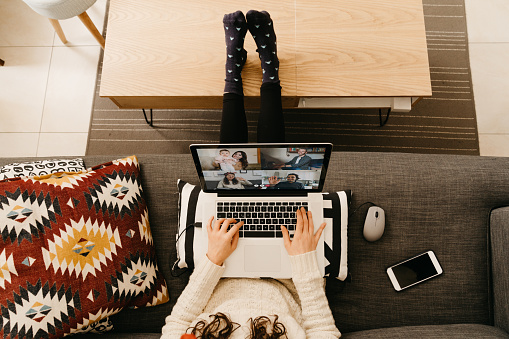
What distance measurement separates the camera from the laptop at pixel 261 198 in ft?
3.44

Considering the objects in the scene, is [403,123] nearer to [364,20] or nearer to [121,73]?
[364,20]

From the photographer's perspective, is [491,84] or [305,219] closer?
[305,219]

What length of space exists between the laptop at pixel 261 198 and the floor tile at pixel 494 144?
117cm

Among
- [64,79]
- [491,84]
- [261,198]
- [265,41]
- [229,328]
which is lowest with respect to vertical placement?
[229,328]

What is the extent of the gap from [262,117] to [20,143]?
1407mm

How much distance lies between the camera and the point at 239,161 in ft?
3.44

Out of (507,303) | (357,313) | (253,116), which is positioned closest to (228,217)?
A: (357,313)

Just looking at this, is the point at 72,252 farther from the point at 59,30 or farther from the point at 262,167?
the point at 59,30

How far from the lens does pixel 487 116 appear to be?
1.79 metres

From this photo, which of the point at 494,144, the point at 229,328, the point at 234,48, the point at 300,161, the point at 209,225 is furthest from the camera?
the point at 494,144

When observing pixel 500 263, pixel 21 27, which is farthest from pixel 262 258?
pixel 21 27

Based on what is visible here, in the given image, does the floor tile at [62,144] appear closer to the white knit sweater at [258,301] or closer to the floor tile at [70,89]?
the floor tile at [70,89]

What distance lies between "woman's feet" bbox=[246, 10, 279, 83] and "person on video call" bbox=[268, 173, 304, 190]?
0.43 metres

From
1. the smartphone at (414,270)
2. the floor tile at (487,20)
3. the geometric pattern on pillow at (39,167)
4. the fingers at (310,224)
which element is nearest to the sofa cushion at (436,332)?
the smartphone at (414,270)
